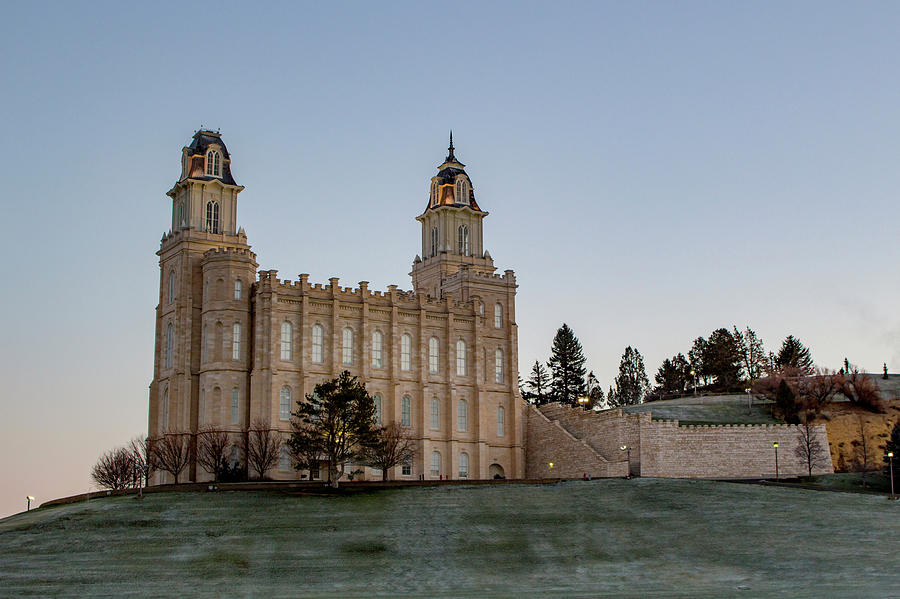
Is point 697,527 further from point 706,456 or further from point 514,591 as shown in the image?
point 706,456

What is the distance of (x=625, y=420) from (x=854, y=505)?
22.3 metres

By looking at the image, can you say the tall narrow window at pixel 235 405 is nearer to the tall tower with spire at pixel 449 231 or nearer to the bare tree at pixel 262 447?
the bare tree at pixel 262 447

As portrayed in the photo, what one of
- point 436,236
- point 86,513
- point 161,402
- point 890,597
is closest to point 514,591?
point 890,597

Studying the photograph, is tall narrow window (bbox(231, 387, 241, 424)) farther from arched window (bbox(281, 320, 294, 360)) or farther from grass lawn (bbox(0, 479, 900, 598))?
grass lawn (bbox(0, 479, 900, 598))

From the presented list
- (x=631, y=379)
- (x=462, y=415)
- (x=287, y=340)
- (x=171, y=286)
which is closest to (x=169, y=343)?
(x=171, y=286)

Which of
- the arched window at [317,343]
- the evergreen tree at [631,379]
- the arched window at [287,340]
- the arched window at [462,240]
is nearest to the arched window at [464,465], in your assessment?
the arched window at [317,343]

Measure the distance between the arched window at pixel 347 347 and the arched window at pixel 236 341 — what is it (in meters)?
7.24

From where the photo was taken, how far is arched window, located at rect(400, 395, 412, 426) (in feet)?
268

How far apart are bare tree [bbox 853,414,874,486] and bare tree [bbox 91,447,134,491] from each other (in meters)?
52.9

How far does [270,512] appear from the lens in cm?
5494

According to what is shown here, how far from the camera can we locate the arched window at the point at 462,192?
94.0 metres

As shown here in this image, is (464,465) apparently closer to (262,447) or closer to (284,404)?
(284,404)

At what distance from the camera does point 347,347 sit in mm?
80812

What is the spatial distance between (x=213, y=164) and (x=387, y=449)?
2489cm
